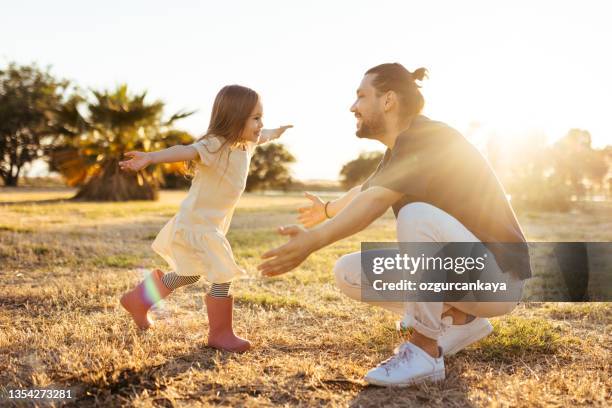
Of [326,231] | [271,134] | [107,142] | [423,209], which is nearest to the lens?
[326,231]

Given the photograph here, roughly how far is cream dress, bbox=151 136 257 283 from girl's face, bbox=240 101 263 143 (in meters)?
→ 0.11

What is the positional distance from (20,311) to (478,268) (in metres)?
3.16

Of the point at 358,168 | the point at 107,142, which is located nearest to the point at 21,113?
the point at 107,142

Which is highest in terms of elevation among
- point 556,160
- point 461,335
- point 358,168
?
point 556,160

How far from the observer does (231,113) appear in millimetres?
3369

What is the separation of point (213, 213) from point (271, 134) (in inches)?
36.6

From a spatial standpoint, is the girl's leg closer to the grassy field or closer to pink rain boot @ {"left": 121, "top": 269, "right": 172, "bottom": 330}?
the grassy field

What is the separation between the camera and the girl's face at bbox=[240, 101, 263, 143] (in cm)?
340

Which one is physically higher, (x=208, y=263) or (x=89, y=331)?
(x=208, y=263)

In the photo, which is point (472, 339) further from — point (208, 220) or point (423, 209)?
point (208, 220)

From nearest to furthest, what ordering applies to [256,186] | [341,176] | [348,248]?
[348,248] → [256,186] → [341,176]

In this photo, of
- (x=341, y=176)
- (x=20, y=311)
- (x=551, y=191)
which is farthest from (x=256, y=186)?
(x=20, y=311)

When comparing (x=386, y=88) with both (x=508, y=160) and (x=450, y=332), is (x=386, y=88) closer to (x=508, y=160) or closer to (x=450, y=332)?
(x=450, y=332)

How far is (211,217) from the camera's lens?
3.36m
